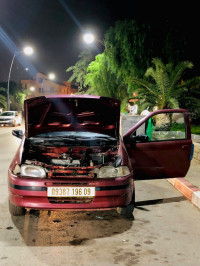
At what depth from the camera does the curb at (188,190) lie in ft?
19.1

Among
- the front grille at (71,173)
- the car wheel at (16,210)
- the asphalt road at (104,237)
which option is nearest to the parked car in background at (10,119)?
the asphalt road at (104,237)

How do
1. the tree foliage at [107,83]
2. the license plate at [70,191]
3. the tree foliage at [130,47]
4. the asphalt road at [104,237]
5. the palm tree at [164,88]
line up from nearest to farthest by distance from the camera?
the asphalt road at [104,237] < the license plate at [70,191] < the palm tree at [164,88] < the tree foliage at [130,47] < the tree foliage at [107,83]

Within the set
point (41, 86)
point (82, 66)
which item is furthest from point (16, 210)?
point (41, 86)

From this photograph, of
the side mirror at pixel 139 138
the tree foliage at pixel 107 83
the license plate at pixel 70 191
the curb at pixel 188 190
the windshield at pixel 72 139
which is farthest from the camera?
the tree foliage at pixel 107 83

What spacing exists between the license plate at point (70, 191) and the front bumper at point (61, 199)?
0.04 meters

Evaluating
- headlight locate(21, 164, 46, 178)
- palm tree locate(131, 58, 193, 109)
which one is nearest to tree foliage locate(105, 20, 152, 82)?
palm tree locate(131, 58, 193, 109)

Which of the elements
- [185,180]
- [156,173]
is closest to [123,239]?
[156,173]

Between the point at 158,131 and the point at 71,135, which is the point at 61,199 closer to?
the point at 71,135

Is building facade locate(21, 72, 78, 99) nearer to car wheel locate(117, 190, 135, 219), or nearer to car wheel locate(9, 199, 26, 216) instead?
car wheel locate(9, 199, 26, 216)

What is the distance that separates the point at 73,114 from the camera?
6305mm

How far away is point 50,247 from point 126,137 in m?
2.75

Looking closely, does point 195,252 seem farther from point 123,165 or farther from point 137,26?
point 137,26

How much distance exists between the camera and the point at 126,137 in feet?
20.6

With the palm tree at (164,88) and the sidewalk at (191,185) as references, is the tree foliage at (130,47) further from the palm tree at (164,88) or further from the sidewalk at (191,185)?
the sidewalk at (191,185)
